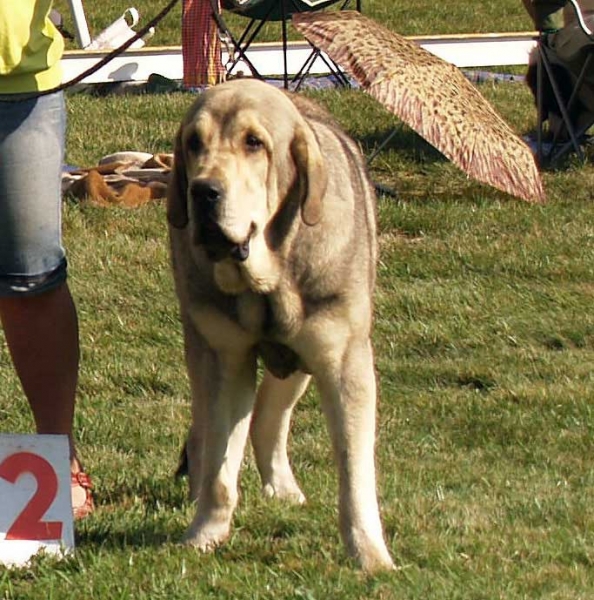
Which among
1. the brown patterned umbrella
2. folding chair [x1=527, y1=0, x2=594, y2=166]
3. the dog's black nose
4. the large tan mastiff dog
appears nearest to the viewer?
the dog's black nose

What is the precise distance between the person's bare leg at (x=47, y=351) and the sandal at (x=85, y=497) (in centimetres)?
4

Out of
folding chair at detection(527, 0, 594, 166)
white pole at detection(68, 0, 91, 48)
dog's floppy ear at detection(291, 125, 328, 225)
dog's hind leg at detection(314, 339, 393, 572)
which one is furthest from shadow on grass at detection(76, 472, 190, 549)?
white pole at detection(68, 0, 91, 48)

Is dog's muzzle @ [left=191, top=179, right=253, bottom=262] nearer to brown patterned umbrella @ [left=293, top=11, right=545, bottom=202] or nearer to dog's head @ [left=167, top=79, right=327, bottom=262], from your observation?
dog's head @ [left=167, top=79, right=327, bottom=262]

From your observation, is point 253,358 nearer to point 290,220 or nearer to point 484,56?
point 290,220

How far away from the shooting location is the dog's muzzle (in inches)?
135

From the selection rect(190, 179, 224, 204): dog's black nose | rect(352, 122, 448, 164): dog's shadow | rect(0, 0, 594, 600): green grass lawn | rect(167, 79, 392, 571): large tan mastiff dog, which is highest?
rect(190, 179, 224, 204): dog's black nose

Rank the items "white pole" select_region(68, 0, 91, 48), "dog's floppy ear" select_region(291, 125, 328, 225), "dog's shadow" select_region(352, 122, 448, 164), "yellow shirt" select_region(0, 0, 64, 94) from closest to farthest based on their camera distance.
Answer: "dog's floppy ear" select_region(291, 125, 328, 225)
"yellow shirt" select_region(0, 0, 64, 94)
"dog's shadow" select_region(352, 122, 448, 164)
"white pole" select_region(68, 0, 91, 48)

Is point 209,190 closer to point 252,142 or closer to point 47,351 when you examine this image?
point 252,142

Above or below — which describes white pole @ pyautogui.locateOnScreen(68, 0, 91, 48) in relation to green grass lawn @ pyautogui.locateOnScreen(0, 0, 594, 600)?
below

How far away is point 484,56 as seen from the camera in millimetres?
13211

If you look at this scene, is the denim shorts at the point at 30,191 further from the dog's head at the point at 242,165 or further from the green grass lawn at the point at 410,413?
the green grass lawn at the point at 410,413

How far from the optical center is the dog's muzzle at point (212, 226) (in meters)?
3.44

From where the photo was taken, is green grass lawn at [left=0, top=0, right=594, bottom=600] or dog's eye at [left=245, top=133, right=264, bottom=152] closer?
dog's eye at [left=245, top=133, right=264, bottom=152]

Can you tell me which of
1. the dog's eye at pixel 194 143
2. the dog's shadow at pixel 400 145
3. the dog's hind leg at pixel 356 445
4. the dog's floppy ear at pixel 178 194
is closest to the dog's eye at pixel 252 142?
the dog's eye at pixel 194 143
